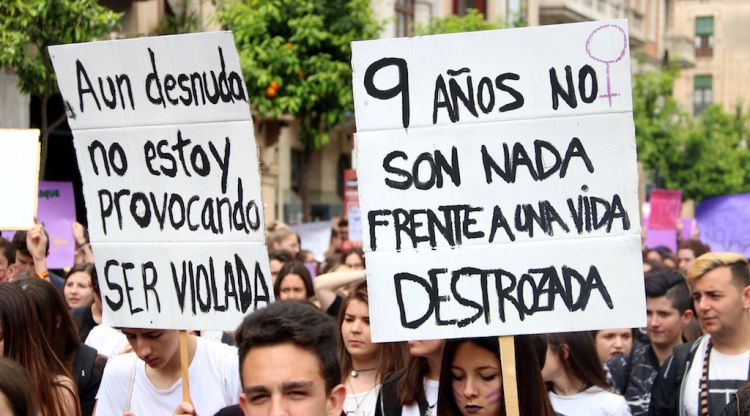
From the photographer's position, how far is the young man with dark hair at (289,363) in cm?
374

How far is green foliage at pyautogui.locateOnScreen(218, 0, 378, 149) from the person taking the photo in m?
20.1

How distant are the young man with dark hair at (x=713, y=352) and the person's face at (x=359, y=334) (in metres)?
1.31

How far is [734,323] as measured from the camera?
646 cm

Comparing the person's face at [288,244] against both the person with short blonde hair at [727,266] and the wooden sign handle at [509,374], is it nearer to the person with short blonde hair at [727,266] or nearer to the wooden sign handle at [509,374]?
the person with short blonde hair at [727,266]

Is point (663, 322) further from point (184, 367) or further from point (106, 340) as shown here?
point (184, 367)

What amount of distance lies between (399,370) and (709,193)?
3896 cm

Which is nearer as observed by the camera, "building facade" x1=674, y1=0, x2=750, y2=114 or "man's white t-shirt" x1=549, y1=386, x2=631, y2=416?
"man's white t-shirt" x1=549, y1=386, x2=631, y2=416

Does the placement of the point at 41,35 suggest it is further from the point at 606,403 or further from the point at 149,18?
the point at 606,403

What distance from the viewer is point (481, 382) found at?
15.3ft

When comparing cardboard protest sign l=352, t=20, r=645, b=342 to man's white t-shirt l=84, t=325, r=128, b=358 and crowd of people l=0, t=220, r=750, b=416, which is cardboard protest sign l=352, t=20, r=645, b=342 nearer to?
crowd of people l=0, t=220, r=750, b=416

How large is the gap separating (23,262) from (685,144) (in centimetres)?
3636

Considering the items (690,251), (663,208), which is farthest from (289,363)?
(663,208)

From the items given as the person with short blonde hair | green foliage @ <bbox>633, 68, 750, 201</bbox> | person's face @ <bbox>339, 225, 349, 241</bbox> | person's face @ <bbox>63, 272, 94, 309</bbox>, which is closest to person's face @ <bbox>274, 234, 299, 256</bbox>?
person's face @ <bbox>63, 272, 94, 309</bbox>

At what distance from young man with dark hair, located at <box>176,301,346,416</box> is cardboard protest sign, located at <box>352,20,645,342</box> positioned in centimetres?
73
